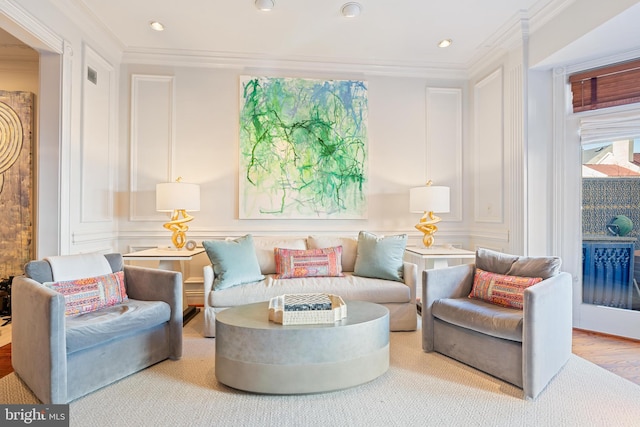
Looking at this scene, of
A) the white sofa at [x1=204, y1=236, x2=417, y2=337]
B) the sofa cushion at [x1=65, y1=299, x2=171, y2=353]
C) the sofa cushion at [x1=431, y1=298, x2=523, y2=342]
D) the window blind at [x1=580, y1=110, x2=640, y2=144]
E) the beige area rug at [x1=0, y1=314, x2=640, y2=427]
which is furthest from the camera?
the window blind at [x1=580, y1=110, x2=640, y2=144]

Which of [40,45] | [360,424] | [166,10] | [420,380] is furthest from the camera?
[166,10]

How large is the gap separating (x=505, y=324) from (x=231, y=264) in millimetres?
2128

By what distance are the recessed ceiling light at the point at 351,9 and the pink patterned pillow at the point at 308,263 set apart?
2.15 m

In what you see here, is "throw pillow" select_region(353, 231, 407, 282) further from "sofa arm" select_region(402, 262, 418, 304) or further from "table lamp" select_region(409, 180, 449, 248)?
"table lamp" select_region(409, 180, 449, 248)

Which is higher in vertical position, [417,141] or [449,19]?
[449,19]

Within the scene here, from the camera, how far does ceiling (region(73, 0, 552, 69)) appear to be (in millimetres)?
3254

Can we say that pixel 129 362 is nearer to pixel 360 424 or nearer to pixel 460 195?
pixel 360 424

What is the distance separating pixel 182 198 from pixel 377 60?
268cm

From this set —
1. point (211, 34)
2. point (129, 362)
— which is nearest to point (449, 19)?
point (211, 34)

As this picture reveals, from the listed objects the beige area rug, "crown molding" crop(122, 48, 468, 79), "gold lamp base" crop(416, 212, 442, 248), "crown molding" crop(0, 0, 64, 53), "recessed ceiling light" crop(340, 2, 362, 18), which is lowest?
the beige area rug

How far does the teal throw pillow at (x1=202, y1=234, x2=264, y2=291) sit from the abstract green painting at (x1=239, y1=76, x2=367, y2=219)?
94 centimetres

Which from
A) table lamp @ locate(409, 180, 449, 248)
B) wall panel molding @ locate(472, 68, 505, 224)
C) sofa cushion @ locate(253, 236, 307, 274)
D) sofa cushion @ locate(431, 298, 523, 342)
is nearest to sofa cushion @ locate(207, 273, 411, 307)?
sofa cushion @ locate(253, 236, 307, 274)

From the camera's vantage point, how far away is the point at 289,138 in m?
4.27

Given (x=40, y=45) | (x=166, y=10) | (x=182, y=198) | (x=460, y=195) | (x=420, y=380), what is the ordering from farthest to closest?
1. (x=460, y=195)
2. (x=182, y=198)
3. (x=166, y=10)
4. (x=40, y=45)
5. (x=420, y=380)
